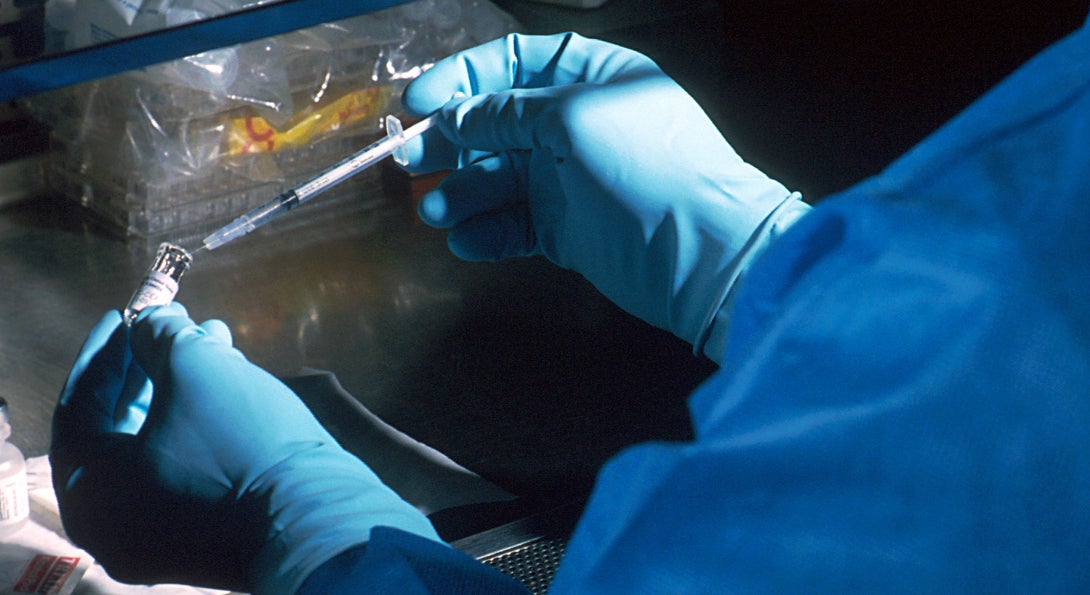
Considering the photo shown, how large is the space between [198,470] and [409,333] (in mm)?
557

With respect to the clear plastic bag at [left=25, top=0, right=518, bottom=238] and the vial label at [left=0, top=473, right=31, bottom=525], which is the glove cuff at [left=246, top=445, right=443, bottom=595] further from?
the clear plastic bag at [left=25, top=0, right=518, bottom=238]

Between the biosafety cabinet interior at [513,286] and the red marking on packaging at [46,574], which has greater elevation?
the biosafety cabinet interior at [513,286]

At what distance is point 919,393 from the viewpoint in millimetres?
348

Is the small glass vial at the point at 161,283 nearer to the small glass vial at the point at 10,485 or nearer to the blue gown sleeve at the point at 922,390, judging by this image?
the small glass vial at the point at 10,485

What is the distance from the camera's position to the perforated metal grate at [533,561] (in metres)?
0.91

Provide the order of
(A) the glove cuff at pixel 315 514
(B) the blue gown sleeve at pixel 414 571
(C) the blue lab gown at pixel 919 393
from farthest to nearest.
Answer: (A) the glove cuff at pixel 315 514, (B) the blue gown sleeve at pixel 414 571, (C) the blue lab gown at pixel 919 393

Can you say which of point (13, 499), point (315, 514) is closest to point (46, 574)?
point (13, 499)

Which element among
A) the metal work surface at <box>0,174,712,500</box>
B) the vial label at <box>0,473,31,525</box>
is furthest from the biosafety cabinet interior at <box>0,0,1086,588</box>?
the vial label at <box>0,473,31,525</box>

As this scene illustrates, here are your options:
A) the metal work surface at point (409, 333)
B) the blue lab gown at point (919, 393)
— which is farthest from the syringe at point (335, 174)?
the blue lab gown at point (919, 393)

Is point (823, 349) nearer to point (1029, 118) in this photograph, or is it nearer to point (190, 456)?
point (1029, 118)

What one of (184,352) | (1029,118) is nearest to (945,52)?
(184,352)

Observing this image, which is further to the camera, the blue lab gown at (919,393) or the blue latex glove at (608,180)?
the blue latex glove at (608,180)

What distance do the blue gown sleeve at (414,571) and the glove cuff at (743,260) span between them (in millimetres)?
396

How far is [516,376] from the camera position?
1.36 metres
